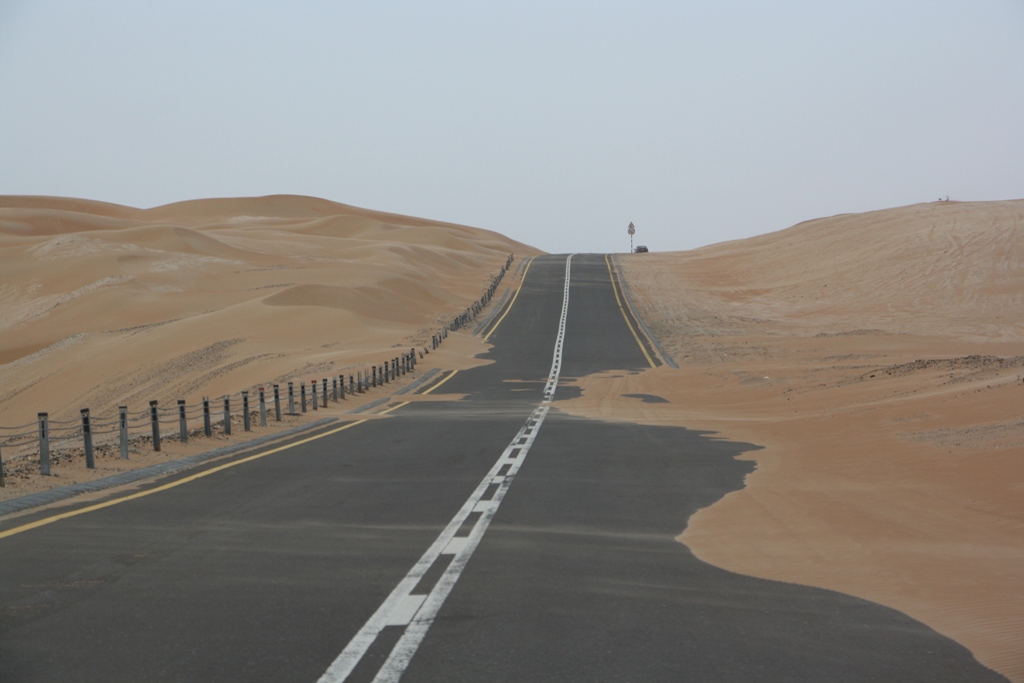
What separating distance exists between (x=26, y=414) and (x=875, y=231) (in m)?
84.0

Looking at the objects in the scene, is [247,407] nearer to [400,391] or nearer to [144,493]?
[144,493]

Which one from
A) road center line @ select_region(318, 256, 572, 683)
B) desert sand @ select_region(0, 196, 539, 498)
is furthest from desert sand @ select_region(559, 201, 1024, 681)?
desert sand @ select_region(0, 196, 539, 498)

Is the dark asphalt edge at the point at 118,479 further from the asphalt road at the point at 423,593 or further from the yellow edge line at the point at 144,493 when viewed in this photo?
the asphalt road at the point at 423,593

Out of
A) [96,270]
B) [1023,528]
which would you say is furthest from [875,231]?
[1023,528]

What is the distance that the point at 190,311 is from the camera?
69.8 meters

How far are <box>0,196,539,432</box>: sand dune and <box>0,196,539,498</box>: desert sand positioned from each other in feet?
0.47

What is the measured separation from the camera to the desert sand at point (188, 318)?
4250 cm

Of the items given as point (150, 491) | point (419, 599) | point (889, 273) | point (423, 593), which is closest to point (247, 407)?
point (150, 491)

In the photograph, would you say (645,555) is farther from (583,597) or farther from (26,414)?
(26,414)

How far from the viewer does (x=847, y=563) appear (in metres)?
8.16

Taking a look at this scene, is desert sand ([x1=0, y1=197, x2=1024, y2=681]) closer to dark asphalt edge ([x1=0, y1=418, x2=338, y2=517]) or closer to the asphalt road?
the asphalt road

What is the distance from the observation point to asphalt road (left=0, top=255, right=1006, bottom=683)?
5.50m

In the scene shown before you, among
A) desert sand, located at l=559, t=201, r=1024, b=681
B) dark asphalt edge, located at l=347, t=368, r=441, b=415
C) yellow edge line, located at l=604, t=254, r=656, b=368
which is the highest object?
yellow edge line, located at l=604, t=254, r=656, b=368

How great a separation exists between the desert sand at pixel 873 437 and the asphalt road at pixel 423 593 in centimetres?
55
